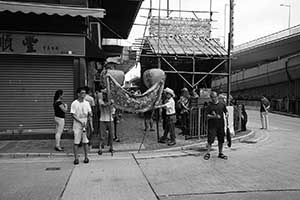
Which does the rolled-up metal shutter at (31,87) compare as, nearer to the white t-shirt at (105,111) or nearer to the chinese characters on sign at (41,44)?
the chinese characters on sign at (41,44)

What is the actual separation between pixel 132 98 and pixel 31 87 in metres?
4.02

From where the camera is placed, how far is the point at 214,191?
5.60 metres

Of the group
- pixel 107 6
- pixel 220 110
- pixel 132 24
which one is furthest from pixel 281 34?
pixel 220 110

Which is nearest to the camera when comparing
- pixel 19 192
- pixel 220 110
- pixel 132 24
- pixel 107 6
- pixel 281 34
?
pixel 19 192

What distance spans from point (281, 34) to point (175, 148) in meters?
27.6

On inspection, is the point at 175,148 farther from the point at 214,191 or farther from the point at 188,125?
the point at 214,191

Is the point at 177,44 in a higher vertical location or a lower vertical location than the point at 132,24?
lower

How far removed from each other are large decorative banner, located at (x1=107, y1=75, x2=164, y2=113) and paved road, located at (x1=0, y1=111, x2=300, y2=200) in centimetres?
148

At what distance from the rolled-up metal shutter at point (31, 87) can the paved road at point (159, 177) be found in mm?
3119

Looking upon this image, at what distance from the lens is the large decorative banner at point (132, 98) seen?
9.23 metres

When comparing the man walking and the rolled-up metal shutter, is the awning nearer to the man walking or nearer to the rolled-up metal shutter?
the rolled-up metal shutter

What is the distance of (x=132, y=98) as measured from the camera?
31.2ft

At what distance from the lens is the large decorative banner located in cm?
923

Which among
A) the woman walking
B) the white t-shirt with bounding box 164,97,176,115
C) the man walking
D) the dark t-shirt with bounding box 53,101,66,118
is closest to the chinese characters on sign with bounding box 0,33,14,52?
the woman walking
